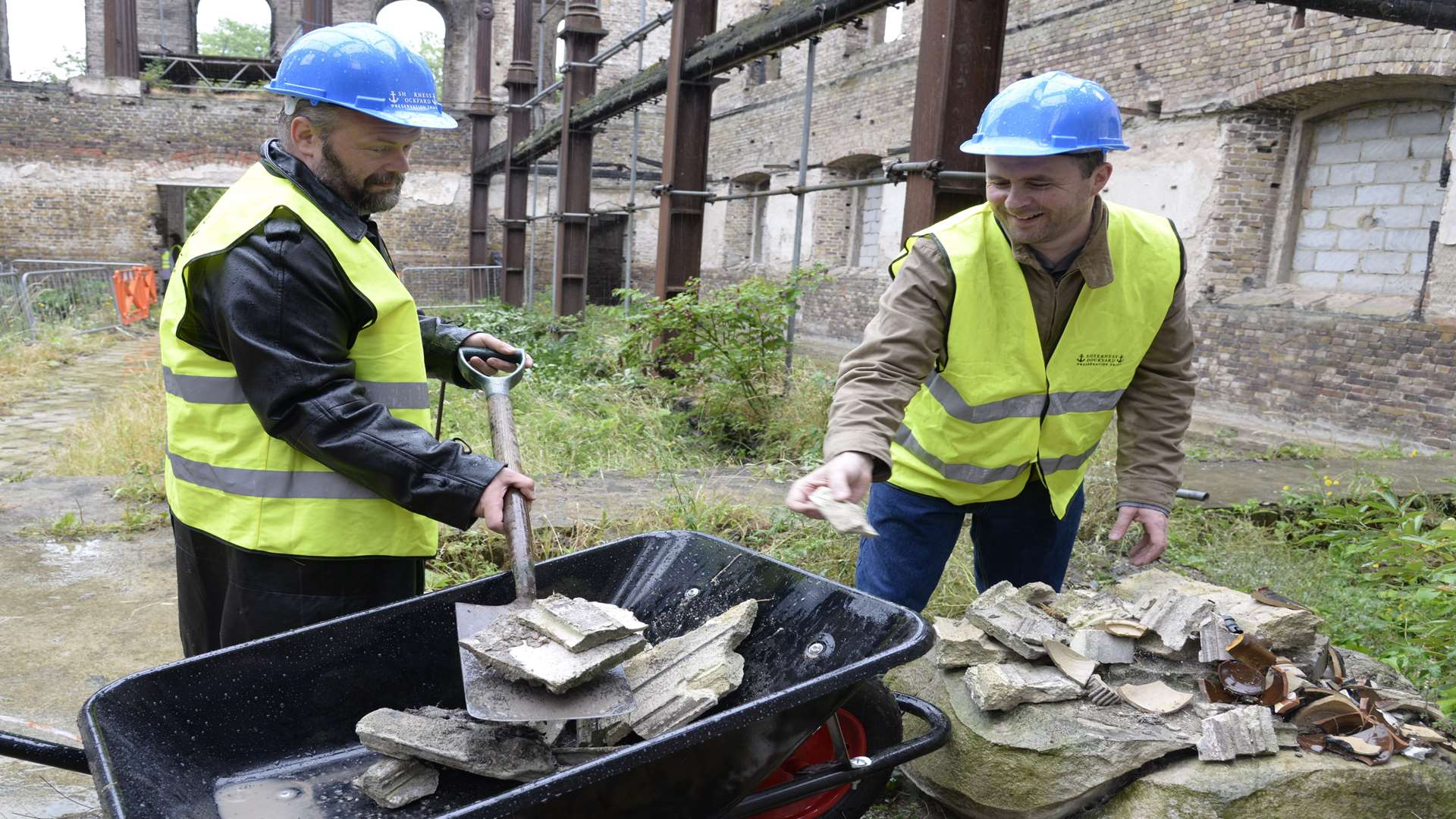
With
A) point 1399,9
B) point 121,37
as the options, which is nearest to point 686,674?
point 1399,9

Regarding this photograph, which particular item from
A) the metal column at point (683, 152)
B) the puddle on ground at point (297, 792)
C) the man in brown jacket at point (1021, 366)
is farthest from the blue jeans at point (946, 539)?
the metal column at point (683, 152)

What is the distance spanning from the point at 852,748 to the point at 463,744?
829 millimetres

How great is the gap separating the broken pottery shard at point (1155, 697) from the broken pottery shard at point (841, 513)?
0.81m

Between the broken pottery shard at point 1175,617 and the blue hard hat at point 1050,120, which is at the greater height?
the blue hard hat at point 1050,120

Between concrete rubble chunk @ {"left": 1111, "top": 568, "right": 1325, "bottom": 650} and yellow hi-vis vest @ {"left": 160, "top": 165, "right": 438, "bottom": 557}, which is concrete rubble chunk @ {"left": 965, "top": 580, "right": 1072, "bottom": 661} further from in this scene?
yellow hi-vis vest @ {"left": 160, "top": 165, "right": 438, "bottom": 557}

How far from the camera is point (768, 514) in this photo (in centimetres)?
399

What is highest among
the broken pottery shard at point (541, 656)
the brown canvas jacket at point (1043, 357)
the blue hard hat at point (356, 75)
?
the blue hard hat at point (356, 75)

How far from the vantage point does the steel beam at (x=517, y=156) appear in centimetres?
1493

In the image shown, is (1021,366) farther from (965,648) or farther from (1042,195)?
(965,648)

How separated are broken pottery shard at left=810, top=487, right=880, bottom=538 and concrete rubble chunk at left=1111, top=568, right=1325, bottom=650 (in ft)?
3.76

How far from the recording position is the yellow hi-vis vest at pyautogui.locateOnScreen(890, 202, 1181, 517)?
215 centimetres

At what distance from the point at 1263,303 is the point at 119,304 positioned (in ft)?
48.0

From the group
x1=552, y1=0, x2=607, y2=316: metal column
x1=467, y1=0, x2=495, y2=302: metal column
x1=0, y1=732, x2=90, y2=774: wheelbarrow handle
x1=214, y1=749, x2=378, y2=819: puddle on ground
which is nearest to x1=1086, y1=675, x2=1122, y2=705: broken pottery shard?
x1=214, y1=749, x2=378, y2=819: puddle on ground

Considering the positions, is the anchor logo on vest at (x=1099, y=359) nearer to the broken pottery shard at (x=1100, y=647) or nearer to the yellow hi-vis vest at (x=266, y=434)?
the broken pottery shard at (x=1100, y=647)
